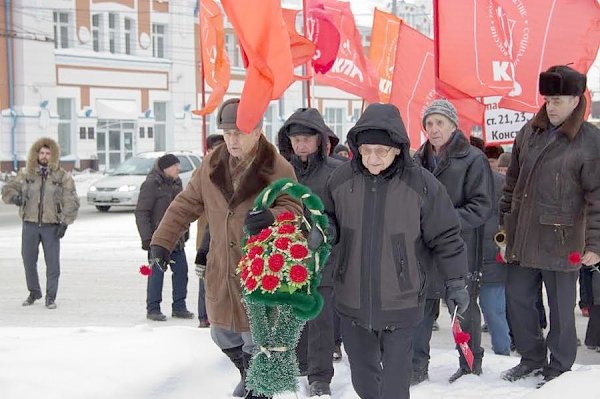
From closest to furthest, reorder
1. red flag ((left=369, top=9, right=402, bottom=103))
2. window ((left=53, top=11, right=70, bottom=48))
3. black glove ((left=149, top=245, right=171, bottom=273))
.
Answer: black glove ((left=149, top=245, right=171, bottom=273)) < red flag ((left=369, top=9, right=402, bottom=103)) < window ((left=53, top=11, right=70, bottom=48))

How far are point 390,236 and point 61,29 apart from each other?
3351 cm

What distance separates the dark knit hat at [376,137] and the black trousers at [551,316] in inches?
65.3

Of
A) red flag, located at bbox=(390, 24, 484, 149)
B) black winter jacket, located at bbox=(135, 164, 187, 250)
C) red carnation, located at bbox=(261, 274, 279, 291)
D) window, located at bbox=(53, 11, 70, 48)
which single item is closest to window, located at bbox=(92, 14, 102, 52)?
window, located at bbox=(53, 11, 70, 48)

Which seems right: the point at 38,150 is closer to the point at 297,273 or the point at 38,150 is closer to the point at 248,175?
the point at 248,175

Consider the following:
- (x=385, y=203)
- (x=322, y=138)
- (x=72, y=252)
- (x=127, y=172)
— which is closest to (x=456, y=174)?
(x=322, y=138)

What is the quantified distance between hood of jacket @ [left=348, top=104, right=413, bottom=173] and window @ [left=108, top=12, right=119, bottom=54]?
3429 cm

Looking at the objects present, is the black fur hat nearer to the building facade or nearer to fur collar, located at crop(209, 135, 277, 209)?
fur collar, located at crop(209, 135, 277, 209)

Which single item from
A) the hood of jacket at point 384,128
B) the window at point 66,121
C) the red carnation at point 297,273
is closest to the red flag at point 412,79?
the hood of jacket at point 384,128

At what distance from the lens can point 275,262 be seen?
13.1ft

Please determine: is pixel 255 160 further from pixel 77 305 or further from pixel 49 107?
pixel 49 107

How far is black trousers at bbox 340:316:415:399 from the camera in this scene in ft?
13.2

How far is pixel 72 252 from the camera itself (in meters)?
13.6

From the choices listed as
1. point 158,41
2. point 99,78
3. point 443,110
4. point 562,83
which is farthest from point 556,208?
point 158,41

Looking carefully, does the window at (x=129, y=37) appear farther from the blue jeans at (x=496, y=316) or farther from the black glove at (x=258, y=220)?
the black glove at (x=258, y=220)
